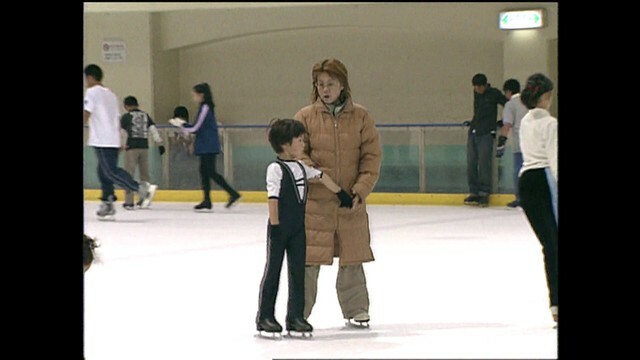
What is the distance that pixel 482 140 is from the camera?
13867mm

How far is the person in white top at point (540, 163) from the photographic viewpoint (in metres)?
4.85

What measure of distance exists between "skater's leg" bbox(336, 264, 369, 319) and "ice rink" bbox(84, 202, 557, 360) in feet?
0.31

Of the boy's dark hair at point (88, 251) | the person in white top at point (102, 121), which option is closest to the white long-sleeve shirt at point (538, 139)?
the boy's dark hair at point (88, 251)

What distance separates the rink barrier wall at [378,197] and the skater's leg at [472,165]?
358 mm

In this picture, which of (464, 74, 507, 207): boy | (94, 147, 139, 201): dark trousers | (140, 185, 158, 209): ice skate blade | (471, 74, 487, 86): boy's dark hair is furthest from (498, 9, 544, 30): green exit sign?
(94, 147, 139, 201): dark trousers

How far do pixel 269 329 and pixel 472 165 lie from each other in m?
9.13

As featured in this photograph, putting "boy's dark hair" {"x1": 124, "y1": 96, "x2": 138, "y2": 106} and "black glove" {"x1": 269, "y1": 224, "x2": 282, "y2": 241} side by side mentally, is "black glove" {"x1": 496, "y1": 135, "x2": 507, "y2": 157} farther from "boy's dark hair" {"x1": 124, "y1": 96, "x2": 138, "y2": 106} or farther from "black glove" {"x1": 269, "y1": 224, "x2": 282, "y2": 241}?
"black glove" {"x1": 269, "y1": 224, "x2": 282, "y2": 241}

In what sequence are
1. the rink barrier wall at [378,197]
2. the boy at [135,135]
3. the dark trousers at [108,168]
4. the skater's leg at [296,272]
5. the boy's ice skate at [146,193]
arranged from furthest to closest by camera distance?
the rink barrier wall at [378,197], the boy at [135,135], the boy's ice skate at [146,193], the dark trousers at [108,168], the skater's leg at [296,272]

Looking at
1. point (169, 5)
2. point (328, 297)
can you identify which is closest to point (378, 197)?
point (169, 5)

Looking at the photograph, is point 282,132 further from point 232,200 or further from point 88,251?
point 232,200

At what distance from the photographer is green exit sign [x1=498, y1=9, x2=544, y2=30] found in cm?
1885

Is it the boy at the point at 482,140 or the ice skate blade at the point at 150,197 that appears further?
the boy at the point at 482,140

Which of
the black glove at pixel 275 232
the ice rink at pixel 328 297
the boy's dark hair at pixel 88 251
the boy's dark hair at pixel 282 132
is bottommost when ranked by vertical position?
the ice rink at pixel 328 297

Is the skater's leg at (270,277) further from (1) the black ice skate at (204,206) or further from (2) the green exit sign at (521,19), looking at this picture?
(2) the green exit sign at (521,19)
